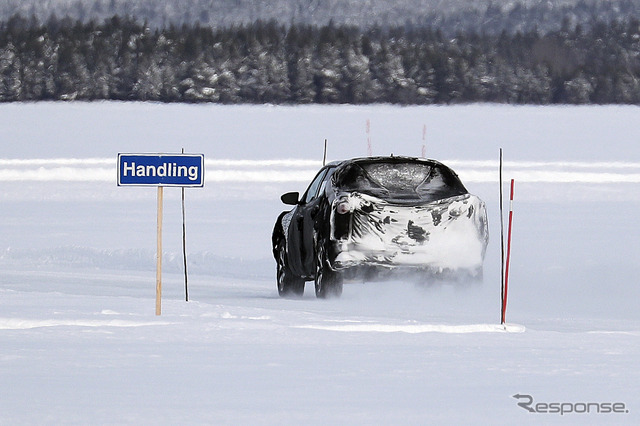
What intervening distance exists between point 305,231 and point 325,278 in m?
0.93

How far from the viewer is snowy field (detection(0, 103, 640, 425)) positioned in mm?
6402

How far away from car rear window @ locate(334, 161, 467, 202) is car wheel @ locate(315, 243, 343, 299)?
673 millimetres

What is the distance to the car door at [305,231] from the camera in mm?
12750

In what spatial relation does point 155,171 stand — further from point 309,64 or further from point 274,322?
point 309,64

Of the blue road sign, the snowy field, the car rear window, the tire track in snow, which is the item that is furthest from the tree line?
the blue road sign

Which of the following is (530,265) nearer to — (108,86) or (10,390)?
(10,390)

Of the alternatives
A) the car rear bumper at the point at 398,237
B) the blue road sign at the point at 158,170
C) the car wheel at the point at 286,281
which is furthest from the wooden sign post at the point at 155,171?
the car wheel at the point at 286,281

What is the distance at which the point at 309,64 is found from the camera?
3967 inches

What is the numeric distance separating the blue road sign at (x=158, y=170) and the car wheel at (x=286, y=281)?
2859 mm

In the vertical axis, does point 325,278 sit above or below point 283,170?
above

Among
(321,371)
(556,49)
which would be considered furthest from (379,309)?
(556,49)

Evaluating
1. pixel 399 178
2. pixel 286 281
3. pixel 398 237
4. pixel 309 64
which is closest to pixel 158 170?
pixel 398 237

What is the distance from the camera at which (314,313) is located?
34.9ft

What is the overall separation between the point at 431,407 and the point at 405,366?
4.54ft
